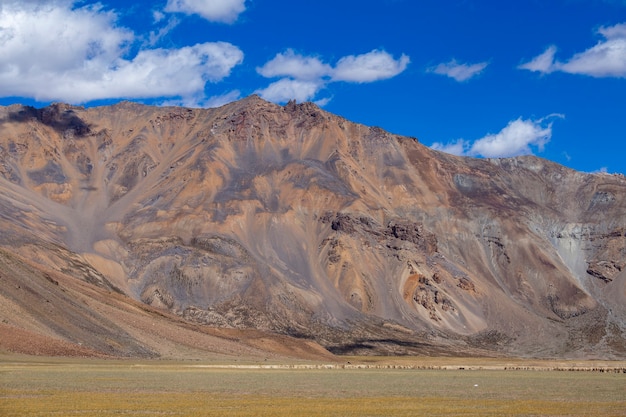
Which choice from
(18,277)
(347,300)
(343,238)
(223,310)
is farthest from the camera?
(343,238)

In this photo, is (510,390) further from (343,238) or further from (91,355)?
(343,238)

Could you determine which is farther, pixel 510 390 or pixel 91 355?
pixel 91 355

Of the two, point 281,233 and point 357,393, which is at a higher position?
point 281,233

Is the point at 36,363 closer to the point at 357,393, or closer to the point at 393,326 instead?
the point at 357,393

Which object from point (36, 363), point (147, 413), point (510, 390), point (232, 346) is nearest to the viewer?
point (147, 413)

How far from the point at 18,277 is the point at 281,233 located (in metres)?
105

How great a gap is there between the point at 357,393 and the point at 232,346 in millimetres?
70111

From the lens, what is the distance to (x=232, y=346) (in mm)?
117375

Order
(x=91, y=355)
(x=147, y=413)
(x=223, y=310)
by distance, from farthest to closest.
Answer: (x=223, y=310), (x=91, y=355), (x=147, y=413)

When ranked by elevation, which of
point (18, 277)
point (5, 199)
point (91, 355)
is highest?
point (5, 199)

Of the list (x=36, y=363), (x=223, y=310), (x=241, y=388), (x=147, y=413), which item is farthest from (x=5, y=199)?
(x=147, y=413)

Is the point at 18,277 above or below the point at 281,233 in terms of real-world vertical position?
below

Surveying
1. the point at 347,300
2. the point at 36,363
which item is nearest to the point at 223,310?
the point at 347,300

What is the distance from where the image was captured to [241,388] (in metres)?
51.0
